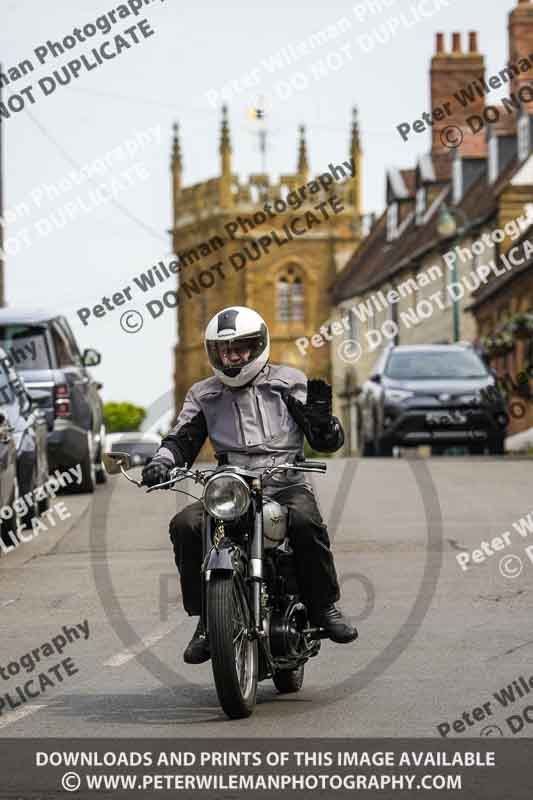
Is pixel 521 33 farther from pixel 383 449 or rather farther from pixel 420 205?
pixel 383 449

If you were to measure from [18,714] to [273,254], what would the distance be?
111 meters

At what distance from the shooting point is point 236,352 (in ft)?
28.7

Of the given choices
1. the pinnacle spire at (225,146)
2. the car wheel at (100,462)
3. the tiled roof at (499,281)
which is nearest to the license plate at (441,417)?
the car wheel at (100,462)

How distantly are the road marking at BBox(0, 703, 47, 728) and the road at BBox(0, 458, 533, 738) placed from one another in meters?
0.01

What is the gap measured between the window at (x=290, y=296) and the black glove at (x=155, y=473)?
109301mm

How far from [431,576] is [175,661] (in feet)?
13.6

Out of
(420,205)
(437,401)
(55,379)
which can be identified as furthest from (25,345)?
(420,205)

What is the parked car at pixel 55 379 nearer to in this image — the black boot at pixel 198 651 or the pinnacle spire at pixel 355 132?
the black boot at pixel 198 651

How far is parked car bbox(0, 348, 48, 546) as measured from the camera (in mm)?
17062

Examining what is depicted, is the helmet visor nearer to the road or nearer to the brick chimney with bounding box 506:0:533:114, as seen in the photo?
the road

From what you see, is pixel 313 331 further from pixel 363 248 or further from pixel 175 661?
pixel 175 661

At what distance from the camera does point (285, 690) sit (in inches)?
356

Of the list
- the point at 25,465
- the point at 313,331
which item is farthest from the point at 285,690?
the point at 313,331
